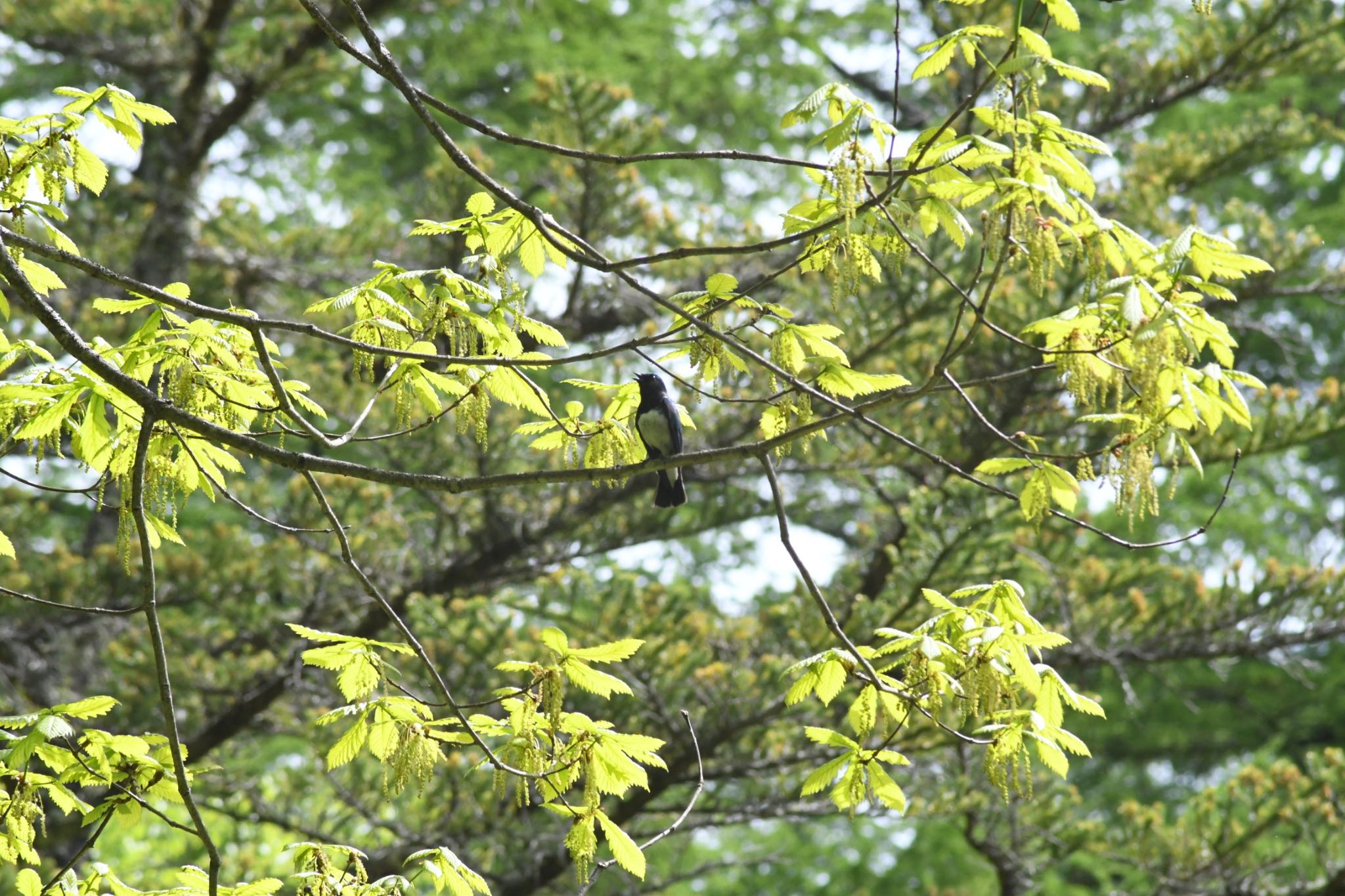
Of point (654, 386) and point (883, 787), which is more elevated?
point (654, 386)

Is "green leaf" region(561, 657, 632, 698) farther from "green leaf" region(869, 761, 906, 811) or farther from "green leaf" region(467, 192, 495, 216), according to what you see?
"green leaf" region(467, 192, 495, 216)

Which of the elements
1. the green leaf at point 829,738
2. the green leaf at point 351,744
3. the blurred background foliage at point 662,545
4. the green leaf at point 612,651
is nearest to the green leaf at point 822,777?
the green leaf at point 829,738

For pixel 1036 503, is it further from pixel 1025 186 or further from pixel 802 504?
pixel 802 504

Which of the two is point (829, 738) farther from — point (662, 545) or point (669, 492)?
point (662, 545)

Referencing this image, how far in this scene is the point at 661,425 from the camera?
4871mm

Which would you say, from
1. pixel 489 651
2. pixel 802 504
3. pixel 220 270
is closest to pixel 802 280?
pixel 802 504

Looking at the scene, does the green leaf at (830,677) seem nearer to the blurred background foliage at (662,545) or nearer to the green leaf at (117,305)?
the green leaf at (117,305)

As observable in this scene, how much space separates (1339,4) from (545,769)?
8.50 metres

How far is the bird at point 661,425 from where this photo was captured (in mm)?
4809

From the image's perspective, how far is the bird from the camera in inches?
189

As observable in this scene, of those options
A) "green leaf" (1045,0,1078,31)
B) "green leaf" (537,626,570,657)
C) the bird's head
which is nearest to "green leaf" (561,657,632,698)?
"green leaf" (537,626,570,657)

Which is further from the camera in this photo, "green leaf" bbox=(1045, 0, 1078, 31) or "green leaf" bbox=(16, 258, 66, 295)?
"green leaf" bbox=(16, 258, 66, 295)

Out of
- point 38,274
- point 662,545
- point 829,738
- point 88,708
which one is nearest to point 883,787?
point 829,738

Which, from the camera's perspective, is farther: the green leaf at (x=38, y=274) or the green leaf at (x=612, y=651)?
the green leaf at (x=38, y=274)
